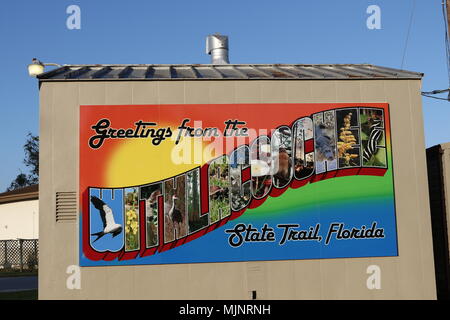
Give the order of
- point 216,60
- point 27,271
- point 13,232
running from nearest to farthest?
point 216,60 → point 27,271 → point 13,232

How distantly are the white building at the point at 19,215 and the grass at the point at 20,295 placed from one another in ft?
39.2

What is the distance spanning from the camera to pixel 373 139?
1162 centimetres

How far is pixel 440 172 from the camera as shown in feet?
41.7

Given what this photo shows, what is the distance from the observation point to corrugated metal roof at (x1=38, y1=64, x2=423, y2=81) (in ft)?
37.8

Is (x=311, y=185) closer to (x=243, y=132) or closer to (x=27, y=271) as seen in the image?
(x=243, y=132)

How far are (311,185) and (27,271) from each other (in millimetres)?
18819

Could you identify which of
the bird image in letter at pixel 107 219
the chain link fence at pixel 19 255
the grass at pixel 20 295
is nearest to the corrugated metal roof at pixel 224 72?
the bird image in letter at pixel 107 219

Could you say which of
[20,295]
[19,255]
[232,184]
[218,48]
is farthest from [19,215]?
[232,184]

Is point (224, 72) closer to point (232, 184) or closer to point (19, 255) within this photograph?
point (232, 184)

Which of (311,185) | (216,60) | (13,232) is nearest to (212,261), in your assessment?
(311,185)

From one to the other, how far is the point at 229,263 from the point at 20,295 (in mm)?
8332

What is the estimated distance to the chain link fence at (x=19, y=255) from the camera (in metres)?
25.8

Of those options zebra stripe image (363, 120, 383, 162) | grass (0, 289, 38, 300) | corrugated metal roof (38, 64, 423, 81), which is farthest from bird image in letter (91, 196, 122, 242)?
zebra stripe image (363, 120, 383, 162)

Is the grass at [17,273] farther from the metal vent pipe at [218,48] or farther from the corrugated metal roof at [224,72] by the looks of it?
the corrugated metal roof at [224,72]
